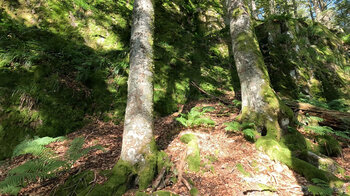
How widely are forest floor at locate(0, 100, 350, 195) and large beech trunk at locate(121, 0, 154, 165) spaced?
0.69 metres

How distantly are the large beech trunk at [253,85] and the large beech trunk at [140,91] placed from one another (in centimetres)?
266

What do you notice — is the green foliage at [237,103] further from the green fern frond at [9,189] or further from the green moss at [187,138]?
the green fern frond at [9,189]

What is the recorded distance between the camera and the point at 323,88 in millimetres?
7398

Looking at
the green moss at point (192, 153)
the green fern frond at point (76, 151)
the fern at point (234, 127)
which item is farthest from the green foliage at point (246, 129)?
the green fern frond at point (76, 151)

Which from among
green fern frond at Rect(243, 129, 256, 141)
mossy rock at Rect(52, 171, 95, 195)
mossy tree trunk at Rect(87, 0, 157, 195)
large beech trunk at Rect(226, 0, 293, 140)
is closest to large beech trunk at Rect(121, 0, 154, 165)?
mossy tree trunk at Rect(87, 0, 157, 195)

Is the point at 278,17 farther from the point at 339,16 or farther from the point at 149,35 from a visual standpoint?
the point at 339,16

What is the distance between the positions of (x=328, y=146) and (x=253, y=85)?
2403mm

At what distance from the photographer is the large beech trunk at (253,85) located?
3.94m

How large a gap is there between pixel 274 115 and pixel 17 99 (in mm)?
6712

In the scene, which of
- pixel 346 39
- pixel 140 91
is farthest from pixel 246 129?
pixel 346 39

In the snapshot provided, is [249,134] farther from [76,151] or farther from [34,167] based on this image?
[34,167]

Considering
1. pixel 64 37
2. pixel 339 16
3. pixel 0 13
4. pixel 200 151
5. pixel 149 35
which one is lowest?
pixel 200 151

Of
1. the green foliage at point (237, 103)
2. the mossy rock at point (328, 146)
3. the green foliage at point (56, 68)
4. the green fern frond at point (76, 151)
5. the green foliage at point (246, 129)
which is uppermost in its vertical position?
the green foliage at point (56, 68)

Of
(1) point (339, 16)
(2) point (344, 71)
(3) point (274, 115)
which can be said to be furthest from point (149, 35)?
(1) point (339, 16)
